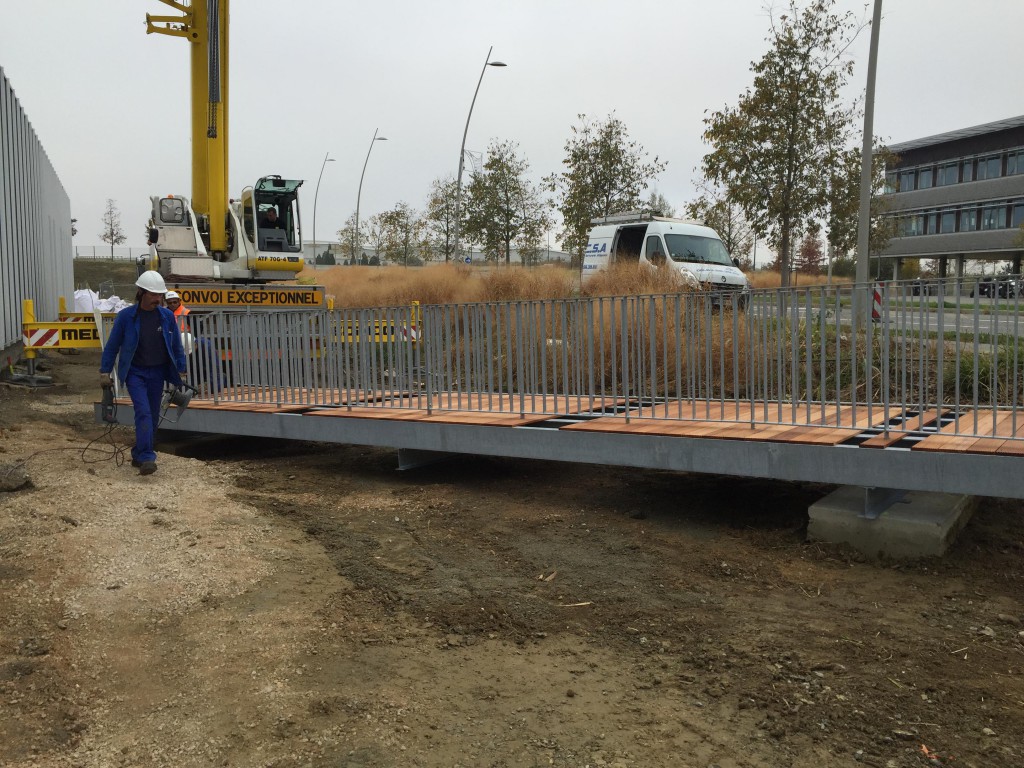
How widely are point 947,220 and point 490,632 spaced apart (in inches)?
2268

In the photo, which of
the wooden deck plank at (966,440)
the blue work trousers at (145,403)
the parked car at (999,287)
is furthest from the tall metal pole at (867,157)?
the blue work trousers at (145,403)

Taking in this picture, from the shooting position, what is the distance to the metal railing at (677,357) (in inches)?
246

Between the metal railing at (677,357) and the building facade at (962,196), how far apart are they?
137 feet

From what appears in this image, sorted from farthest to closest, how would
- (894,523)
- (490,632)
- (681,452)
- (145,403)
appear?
(145,403)
(681,452)
(894,523)
(490,632)

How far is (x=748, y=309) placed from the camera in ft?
23.1

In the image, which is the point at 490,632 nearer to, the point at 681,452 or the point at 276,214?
the point at 681,452

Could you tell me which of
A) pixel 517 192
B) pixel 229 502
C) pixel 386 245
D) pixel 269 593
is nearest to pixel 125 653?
pixel 269 593

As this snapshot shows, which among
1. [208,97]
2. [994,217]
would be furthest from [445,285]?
[994,217]

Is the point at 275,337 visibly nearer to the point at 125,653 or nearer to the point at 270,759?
the point at 125,653

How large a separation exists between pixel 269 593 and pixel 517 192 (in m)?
29.0

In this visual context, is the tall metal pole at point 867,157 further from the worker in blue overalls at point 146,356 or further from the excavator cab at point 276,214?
the worker in blue overalls at point 146,356

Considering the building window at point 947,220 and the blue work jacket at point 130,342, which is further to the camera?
the building window at point 947,220

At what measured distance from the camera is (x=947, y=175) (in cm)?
5441

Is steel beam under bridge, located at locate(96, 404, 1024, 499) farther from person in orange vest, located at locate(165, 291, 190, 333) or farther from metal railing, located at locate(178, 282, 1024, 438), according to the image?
person in orange vest, located at locate(165, 291, 190, 333)
